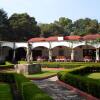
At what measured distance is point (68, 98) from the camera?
14883mm

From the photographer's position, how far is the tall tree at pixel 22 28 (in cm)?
6675

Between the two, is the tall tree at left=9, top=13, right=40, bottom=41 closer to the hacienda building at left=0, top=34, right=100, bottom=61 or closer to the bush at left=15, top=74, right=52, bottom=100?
the hacienda building at left=0, top=34, right=100, bottom=61

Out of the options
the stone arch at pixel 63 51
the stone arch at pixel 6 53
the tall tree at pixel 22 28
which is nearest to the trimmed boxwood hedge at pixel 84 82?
the stone arch at pixel 63 51

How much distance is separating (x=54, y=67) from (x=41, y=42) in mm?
9855

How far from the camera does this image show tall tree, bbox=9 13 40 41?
66.8 m

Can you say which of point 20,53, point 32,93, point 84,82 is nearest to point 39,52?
point 20,53

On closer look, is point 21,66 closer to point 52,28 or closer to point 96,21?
point 52,28

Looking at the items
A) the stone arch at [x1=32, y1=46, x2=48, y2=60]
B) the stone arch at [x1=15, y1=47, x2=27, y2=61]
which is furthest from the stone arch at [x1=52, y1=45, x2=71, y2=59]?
the stone arch at [x1=15, y1=47, x2=27, y2=61]

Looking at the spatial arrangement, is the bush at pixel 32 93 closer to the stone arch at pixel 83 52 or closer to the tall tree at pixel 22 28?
the stone arch at pixel 83 52

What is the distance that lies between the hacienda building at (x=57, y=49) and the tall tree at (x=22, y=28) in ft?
52.6

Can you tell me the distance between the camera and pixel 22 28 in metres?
67.6

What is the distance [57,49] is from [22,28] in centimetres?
2054

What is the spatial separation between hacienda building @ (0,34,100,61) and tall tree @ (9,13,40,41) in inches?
631

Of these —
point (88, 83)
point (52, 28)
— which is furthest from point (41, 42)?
point (52, 28)
